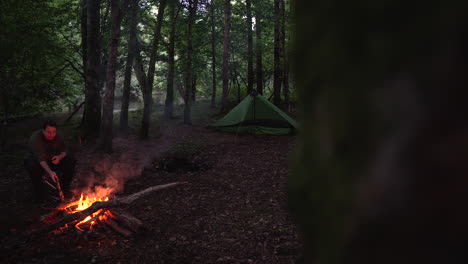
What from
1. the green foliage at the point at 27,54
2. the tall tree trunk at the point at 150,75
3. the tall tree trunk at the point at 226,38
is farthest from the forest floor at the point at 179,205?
the tall tree trunk at the point at 226,38

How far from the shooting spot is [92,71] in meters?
10.9

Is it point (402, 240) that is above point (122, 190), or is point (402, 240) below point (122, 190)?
above

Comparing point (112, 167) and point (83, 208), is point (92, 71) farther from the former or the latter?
point (83, 208)

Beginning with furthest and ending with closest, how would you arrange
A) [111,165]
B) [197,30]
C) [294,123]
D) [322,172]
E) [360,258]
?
[197,30] < [294,123] < [111,165] < [322,172] < [360,258]

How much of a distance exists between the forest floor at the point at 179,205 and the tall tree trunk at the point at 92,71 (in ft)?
3.13

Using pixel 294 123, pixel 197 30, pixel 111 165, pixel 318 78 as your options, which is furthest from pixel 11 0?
pixel 318 78

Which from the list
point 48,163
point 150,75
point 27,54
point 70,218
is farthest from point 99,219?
point 27,54

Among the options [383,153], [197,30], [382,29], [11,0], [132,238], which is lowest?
[132,238]

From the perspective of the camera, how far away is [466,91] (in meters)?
0.58

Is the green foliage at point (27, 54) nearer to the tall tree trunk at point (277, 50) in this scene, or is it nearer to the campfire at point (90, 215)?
the campfire at point (90, 215)

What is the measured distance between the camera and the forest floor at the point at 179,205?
13.9 feet

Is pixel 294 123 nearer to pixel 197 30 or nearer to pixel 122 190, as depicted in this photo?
pixel 122 190

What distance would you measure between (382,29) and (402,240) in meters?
0.46

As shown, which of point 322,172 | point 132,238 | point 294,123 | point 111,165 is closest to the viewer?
point 322,172
